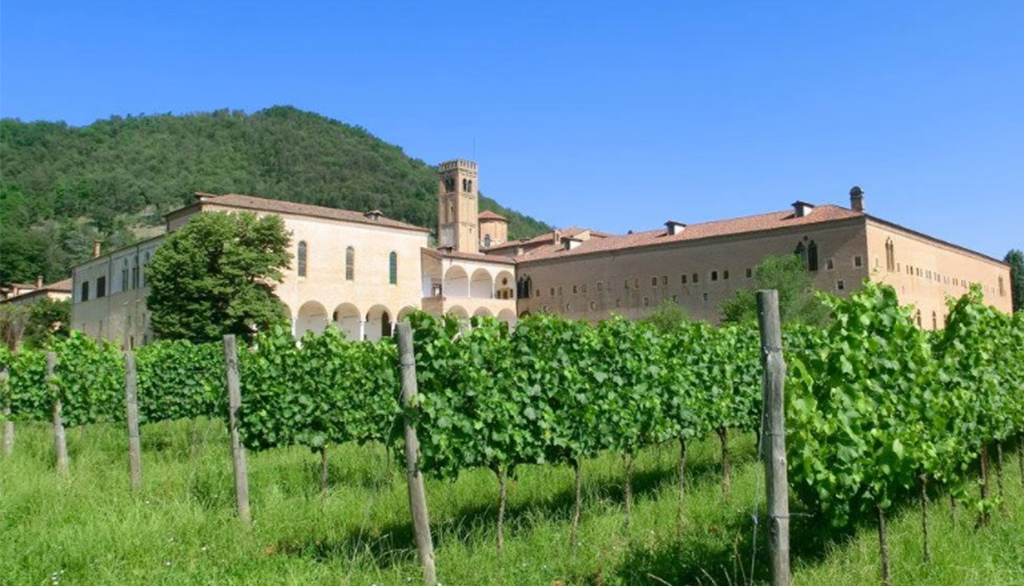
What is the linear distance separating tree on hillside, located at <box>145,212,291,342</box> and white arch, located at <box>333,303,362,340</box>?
8.74 meters

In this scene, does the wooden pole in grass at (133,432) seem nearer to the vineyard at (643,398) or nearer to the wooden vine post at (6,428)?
the vineyard at (643,398)

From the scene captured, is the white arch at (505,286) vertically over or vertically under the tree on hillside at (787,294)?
over

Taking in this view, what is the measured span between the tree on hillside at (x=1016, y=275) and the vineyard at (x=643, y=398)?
6478cm

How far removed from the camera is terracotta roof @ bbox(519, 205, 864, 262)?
140ft

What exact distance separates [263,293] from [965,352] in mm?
31666

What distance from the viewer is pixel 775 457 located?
3.86 metres

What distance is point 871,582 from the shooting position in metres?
4.78

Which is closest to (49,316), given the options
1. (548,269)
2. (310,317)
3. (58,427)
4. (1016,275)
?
(310,317)

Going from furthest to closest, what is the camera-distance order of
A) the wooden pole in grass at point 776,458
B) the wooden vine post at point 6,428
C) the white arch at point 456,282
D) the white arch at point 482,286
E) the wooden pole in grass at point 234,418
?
1. the white arch at point 482,286
2. the white arch at point 456,282
3. the wooden vine post at point 6,428
4. the wooden pole in grass at point 234,418
5. the wooden pole in grass at point 776,458

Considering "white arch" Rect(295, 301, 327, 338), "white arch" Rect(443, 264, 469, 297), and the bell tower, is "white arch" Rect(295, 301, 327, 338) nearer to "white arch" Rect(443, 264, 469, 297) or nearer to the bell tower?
"white arch" Rect(443, 264, 469, 297)

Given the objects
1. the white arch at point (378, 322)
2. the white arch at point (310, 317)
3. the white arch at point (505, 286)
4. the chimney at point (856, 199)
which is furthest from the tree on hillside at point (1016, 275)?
the white arch at point (310, 317)

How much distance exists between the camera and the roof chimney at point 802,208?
4378cm

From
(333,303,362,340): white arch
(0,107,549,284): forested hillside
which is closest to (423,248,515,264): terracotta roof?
(333,303,362,340): white arch

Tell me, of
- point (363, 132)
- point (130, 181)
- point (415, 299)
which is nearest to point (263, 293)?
point (415, 299)
